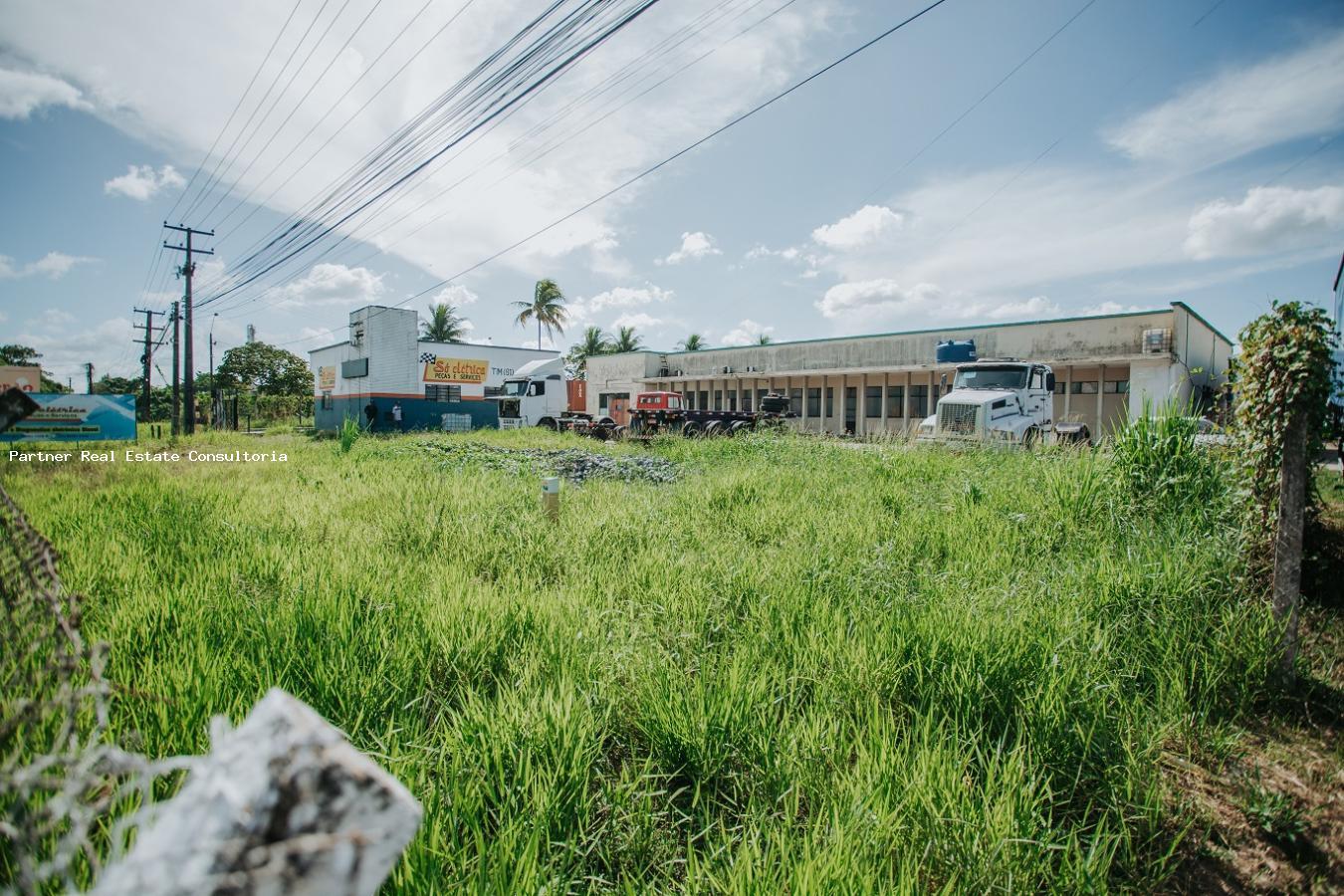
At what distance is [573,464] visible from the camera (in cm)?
1103

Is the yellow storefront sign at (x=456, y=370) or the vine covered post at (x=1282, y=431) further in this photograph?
the yellow storefront sign at (x=456, y=370)

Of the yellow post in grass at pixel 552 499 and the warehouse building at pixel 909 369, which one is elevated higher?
the warehouse building at pixel 909 369

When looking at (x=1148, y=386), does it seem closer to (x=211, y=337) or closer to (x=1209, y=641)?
(x=1209, y=641)

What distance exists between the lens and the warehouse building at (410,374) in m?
28.0

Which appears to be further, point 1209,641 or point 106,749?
point 1209,641

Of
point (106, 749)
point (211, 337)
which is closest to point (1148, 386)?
point (106, 749)

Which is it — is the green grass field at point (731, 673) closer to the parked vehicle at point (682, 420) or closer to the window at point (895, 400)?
the parked vehicle at point (682, 420)

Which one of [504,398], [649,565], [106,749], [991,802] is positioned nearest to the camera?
[106,749]

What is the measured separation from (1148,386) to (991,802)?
2491 cm

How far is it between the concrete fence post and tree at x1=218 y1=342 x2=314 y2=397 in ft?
195

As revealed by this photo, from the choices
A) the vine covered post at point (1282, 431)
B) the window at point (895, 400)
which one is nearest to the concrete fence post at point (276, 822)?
the vine covered post at point (1282, 431)

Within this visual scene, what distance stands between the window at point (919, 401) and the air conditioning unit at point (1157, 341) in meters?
8.30

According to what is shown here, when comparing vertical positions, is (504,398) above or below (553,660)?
above

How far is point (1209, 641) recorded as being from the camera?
11.2 feet
